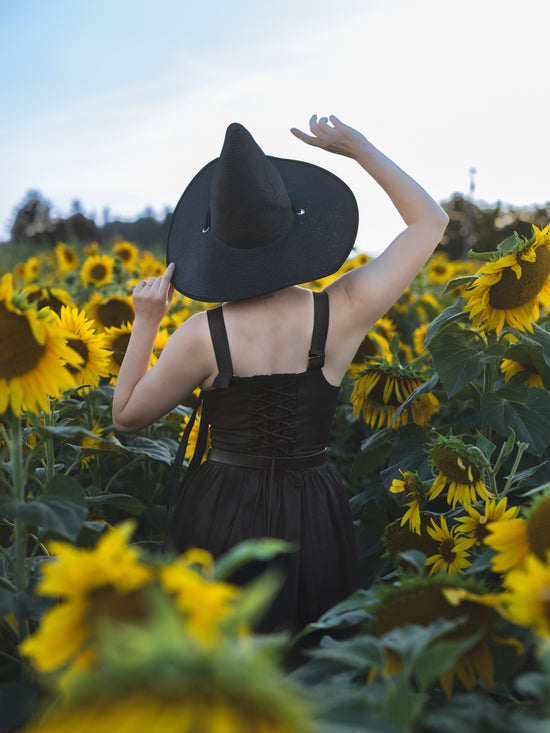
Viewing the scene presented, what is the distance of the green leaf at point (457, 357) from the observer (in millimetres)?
1780

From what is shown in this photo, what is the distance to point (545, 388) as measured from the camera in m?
2.04

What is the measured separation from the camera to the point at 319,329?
1.65 m

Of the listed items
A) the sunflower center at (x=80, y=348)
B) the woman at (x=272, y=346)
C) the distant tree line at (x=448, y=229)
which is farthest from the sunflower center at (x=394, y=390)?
the distant tree line at (x=448, y=229)

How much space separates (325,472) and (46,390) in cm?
85

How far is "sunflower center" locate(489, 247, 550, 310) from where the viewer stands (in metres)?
1.72

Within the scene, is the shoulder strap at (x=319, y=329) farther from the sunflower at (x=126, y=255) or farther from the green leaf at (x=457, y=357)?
the sunflower at (x=126, y=255)

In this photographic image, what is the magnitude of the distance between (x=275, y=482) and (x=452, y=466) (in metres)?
0.43

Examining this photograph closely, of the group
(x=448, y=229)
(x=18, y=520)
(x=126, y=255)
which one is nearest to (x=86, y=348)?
(x=18, y=520)

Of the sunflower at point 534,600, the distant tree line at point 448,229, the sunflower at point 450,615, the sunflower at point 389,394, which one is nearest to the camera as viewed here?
the sunflower at point 534,600

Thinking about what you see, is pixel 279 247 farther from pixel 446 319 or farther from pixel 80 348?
pixel 80 348

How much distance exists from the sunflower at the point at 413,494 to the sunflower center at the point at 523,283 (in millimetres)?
502

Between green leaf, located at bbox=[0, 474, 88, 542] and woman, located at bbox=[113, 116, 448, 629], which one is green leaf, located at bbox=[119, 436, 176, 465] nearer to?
woman, located at bbox=[113, 116, 448, 629]

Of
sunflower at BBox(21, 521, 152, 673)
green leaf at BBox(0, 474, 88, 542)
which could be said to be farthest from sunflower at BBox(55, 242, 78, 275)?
sunflower at BBox(21, 521, 152, 673)

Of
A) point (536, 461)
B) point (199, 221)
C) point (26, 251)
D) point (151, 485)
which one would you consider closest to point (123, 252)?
point (151, 485)
